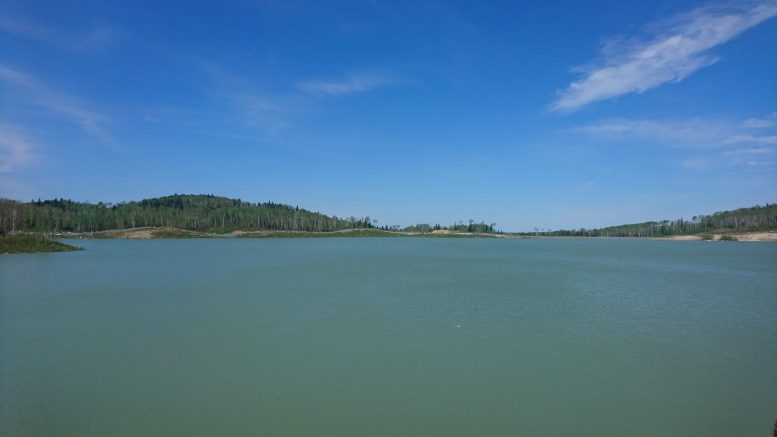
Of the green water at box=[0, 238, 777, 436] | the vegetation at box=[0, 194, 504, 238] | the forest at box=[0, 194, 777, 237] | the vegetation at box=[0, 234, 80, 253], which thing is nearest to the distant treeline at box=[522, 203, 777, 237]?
the forest at box=[0, 194, 777, 237]

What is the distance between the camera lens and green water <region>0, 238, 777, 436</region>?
905cm

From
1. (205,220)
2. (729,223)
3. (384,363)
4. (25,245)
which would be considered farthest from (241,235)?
(729,223)

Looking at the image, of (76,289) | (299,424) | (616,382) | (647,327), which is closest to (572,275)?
(647,327)

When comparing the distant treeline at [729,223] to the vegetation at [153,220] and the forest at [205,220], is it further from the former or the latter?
the vegetation at [153,220]

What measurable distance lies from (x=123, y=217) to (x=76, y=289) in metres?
140

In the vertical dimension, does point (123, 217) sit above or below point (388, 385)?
above

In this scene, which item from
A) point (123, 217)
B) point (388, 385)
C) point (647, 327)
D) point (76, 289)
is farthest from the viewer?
point (123, 217)

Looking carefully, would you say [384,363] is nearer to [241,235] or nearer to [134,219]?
[241,235]

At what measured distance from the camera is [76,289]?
26219mm

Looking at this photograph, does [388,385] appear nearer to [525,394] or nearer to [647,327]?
[525,394]

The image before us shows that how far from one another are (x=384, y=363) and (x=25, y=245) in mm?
65474

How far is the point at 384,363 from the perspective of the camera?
12.5 meters

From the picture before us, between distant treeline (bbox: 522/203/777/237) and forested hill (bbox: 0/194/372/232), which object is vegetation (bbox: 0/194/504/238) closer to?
forested hill (bbox: 0/194/372/232)

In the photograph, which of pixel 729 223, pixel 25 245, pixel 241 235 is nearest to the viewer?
pixel 25 245
